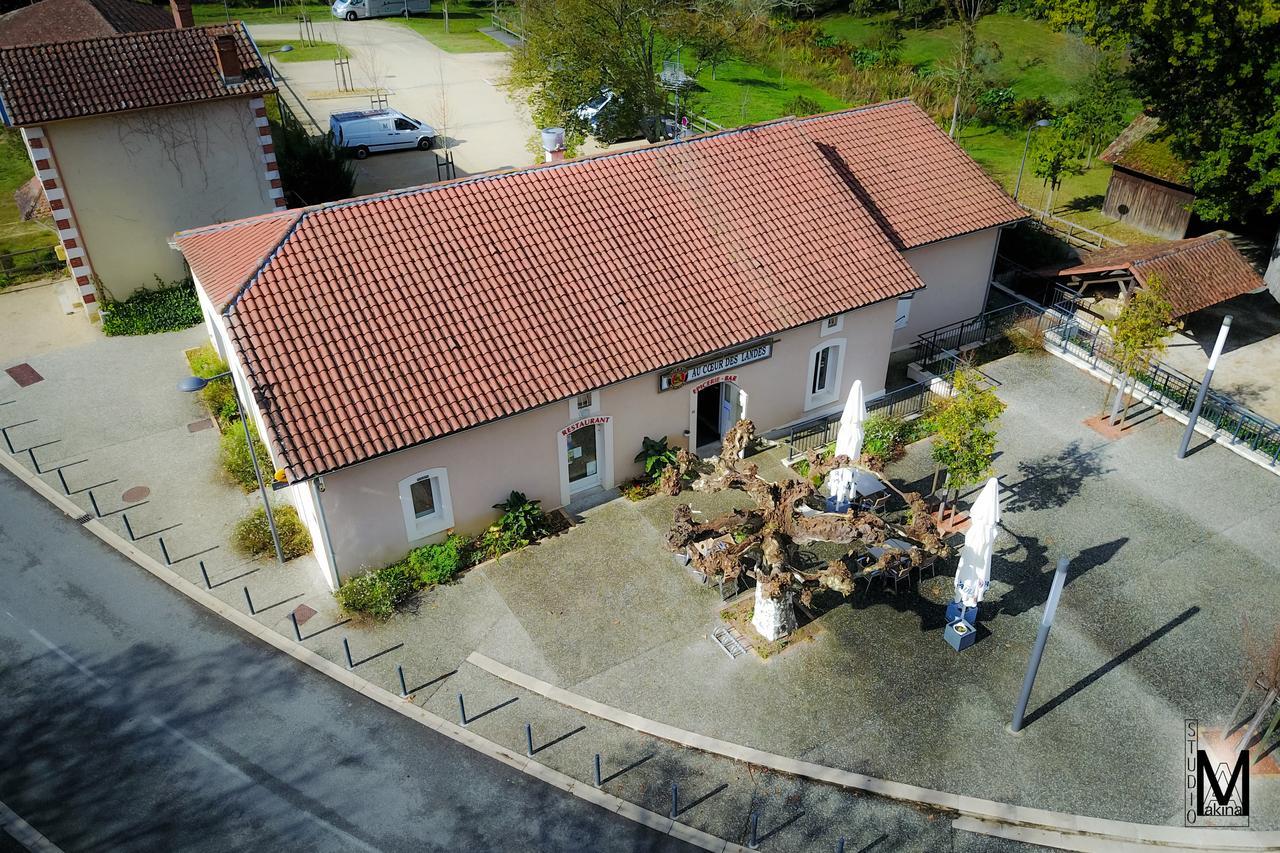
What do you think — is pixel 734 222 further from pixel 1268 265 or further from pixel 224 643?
pixel 1268 265

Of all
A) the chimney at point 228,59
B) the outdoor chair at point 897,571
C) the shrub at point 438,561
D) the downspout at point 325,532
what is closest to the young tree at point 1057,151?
the outdoor chair at point 897,571

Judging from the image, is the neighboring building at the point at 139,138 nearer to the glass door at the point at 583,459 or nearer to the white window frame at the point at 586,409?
the glass door at the point at 583,459

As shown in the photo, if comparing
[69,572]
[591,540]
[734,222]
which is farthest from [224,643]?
[734,222]

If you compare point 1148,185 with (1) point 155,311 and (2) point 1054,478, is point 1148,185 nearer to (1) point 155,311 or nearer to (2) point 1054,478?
(2) point 1054,478

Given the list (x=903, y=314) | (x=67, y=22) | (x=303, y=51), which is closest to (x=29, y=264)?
(x=67, y=22)

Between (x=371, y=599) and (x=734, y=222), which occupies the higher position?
(x=734, y=222)

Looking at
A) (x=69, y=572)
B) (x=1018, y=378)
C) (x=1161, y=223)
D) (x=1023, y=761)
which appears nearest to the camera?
(x=1023, y=761)

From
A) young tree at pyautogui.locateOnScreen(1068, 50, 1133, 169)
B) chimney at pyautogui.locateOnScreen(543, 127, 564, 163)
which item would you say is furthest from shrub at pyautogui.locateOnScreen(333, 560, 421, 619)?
young tree at pyautogui.locateOnScreen(1068, 50, 1133, 169)
